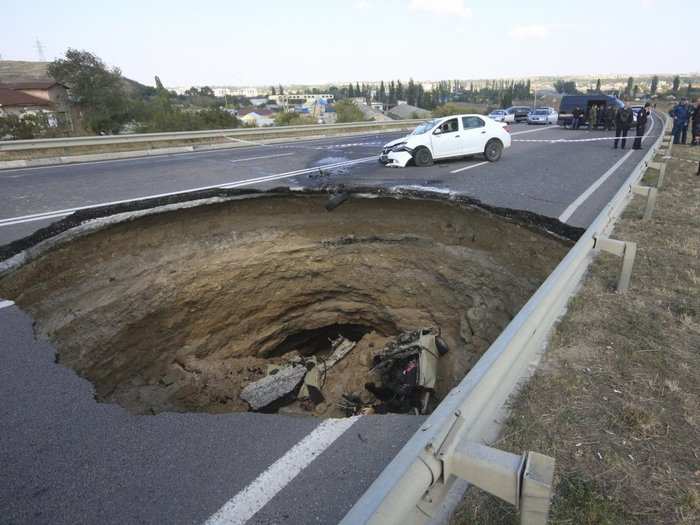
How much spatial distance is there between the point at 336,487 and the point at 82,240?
6066 millimetres

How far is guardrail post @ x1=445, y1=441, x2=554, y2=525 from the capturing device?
144 centimetres

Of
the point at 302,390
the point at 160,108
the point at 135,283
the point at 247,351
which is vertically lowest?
the point at 247,351

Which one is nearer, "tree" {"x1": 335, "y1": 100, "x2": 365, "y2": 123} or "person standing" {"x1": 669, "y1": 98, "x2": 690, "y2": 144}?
"person standing" {"x1": 669, "y1": 98, "x2": 690, "y2": 144}

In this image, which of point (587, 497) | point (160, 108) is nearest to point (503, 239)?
point (587, 497)

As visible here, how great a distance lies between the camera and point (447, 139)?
13.1 metres

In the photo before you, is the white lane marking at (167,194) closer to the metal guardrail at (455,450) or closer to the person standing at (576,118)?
the metal guardrail at (455,450)

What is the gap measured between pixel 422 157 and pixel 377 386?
8.23 meters

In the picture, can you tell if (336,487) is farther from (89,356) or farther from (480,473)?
(89,356)

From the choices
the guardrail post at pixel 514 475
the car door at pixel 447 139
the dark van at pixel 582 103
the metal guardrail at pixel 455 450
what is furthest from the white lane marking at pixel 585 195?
→ the dark van at pixel 582 103

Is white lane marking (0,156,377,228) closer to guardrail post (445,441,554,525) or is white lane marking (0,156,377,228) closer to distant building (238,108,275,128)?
guardrail post (445,441,554,525)

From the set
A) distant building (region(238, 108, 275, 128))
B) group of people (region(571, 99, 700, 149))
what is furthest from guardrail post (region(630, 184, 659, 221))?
distant building (region(238, 108, 275, 128))

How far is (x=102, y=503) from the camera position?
2.09 meters

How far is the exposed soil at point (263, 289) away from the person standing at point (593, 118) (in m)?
25.7

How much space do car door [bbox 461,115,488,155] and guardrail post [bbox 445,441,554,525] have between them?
12.9 metres
